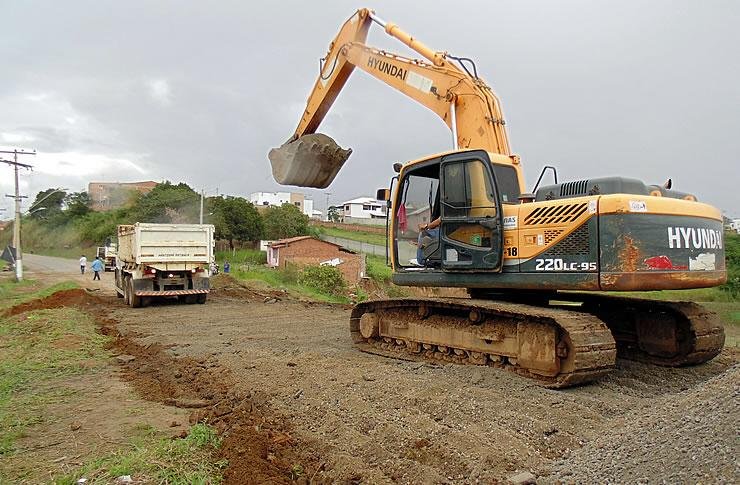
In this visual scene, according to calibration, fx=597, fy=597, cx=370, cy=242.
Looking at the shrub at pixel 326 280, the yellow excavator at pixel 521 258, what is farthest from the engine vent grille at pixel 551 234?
the shrub at pixel 326 280

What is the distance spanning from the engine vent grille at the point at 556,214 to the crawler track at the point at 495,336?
0.91m

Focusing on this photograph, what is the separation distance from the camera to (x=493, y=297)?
7.27m

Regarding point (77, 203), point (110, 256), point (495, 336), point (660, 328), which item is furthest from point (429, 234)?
point (77, 203)

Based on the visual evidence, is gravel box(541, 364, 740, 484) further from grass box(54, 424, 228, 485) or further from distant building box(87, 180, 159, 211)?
distant building box(87, 180, 159, 211)

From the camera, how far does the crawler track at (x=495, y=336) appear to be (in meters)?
5.65

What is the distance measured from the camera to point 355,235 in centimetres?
5738

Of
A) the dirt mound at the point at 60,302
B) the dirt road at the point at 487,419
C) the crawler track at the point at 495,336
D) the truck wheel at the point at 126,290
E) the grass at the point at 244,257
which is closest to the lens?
the dirt road at the point at 487,419

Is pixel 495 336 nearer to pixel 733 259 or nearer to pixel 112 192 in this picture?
pixel 733 259

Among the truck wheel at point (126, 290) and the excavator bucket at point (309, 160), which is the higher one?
the excavator bucket at point (309, 160)

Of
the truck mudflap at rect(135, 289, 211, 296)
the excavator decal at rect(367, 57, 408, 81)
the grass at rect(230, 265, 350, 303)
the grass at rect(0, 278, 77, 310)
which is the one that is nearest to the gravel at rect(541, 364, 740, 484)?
the excavator decal at rect(367, 57, 408, 81)

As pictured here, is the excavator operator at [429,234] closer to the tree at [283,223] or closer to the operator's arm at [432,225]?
the operator's arm at [432,225]

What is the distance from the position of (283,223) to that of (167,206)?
1148 centimetres

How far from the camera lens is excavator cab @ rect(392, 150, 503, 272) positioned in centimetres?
664

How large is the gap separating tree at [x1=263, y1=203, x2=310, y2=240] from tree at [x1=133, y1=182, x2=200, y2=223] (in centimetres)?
741
